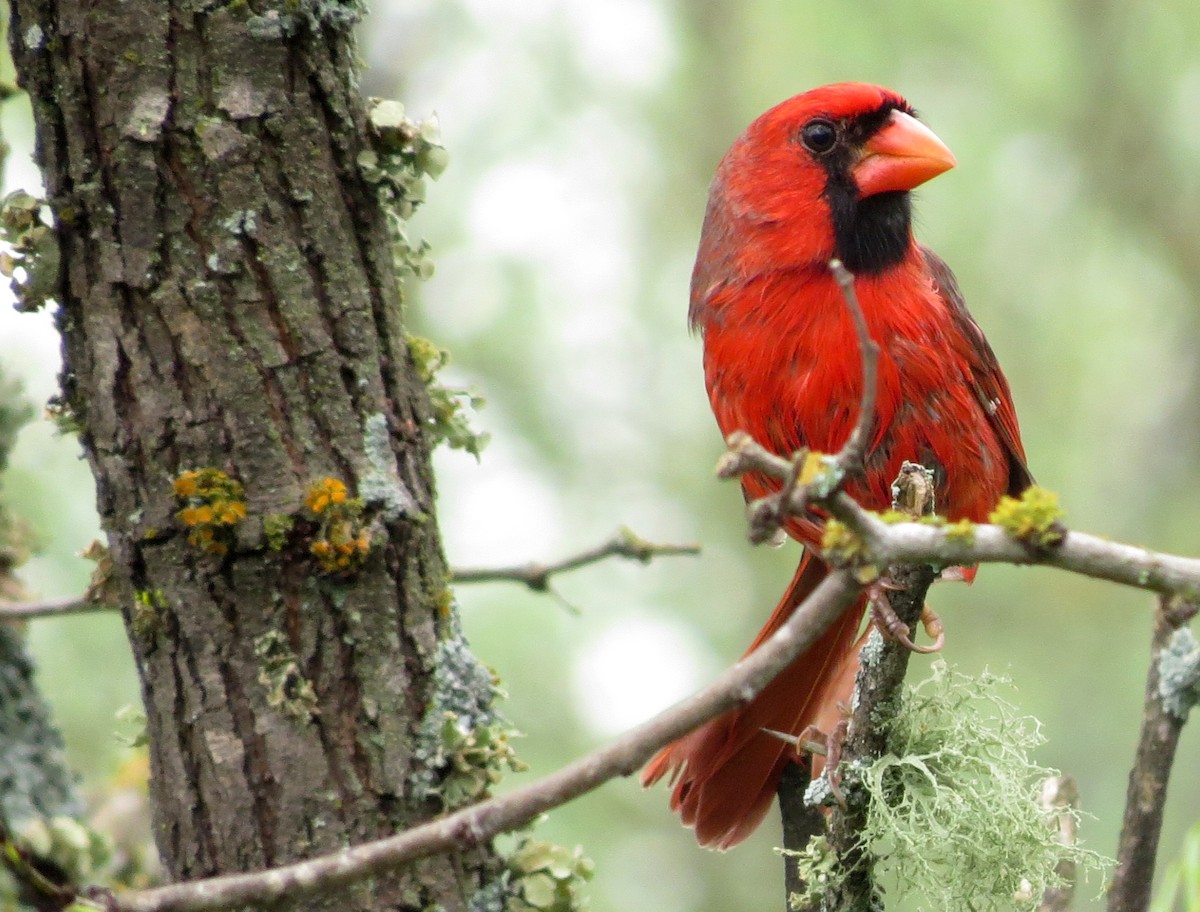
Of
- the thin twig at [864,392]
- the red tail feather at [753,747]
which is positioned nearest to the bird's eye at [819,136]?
the red tail feather at [753,747]

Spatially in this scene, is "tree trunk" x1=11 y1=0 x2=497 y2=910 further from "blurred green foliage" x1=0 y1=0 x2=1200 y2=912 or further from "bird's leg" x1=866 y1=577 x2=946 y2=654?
"blurred green foliage" x1=0 y1=0 x2=1200 y2=912

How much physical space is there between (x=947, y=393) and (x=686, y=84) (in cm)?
544

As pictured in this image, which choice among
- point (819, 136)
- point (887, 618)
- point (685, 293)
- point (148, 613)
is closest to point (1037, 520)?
point (887, 618)

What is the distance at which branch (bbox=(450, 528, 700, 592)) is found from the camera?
2391 mm

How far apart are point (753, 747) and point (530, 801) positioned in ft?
4.66

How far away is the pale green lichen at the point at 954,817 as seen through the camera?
2.23 meters

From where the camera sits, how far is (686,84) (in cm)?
802

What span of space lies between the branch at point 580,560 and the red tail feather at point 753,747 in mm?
444

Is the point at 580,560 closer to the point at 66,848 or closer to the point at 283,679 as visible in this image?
the point at 283,679

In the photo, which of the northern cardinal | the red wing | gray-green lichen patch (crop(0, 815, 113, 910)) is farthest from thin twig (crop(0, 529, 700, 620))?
the red wing

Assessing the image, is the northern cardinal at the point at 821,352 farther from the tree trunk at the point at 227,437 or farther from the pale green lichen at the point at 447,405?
the tree trunk at the point at 227,437

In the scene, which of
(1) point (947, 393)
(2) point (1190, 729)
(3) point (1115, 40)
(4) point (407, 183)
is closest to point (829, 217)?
(1) point (947, 393)

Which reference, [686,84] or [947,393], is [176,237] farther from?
[686,84]

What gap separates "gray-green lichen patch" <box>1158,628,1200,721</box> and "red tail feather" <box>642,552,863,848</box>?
682mm
